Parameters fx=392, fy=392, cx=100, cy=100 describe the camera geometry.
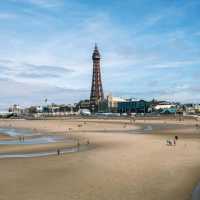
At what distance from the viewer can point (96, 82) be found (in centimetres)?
17138

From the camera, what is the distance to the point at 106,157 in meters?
28.7

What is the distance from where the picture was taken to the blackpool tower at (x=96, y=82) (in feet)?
563

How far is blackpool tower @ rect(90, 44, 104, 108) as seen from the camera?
17150 centimetres

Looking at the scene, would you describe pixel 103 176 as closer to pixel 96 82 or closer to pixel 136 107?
pixel 96 82

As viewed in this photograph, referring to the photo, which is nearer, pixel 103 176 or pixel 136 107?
pixel 103 176

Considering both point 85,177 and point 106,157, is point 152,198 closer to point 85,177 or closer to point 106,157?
point 85,177

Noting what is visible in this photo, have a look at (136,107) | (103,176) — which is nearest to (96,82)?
(136,107)

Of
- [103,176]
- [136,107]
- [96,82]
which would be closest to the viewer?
[103,176]

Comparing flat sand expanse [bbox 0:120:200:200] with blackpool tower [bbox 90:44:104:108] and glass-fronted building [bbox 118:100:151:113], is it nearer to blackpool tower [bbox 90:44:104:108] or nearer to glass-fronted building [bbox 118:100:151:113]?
blackpool tower [bbox 90:44:104:108]

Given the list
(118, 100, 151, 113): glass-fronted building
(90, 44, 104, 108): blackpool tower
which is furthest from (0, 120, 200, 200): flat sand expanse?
(118, 100, 151, 113): glass-fronted building

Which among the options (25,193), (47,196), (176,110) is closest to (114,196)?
(47,196)

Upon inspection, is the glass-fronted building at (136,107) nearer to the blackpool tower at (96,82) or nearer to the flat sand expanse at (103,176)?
the blackpool tower at (96,82)

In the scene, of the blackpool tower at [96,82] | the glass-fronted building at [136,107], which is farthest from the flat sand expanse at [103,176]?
the glass-fronted building at [136,107]

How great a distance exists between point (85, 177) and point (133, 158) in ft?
25.1
